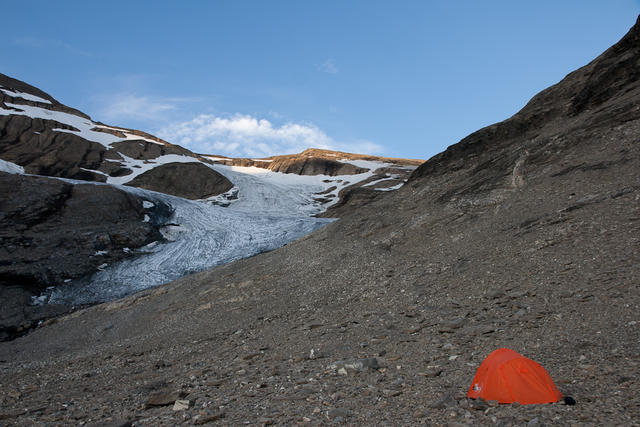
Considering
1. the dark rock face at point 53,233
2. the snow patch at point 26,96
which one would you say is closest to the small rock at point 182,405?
the dark rock face at point 53,233

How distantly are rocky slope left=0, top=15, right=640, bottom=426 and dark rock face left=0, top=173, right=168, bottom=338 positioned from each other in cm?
858

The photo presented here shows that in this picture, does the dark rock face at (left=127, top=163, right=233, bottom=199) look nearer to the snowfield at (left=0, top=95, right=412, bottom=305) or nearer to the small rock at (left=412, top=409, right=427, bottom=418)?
the snowfield at (left=0, top=95, right=412, bottom=305)

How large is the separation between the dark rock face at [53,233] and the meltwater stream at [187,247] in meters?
1.66

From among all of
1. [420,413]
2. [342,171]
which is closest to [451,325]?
Answer: [420,413]

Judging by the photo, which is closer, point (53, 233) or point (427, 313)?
point (427, 313)

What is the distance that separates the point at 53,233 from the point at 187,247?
10.9 meters

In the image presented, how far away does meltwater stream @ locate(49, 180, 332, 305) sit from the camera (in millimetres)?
28203

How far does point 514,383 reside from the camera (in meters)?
4.91

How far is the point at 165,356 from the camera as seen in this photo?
11.2 meters

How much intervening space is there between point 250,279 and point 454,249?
30.5 ft

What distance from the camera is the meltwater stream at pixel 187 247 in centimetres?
2820

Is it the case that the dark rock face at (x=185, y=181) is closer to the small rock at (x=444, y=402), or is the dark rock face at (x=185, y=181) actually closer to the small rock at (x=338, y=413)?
the small rock at (x=338, y=413)

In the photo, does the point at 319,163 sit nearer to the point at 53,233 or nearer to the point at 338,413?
the point at 53,233

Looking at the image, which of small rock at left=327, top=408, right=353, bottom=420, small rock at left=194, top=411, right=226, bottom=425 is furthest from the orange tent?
small rock at left=194, top=411, right=226, bottom=425
